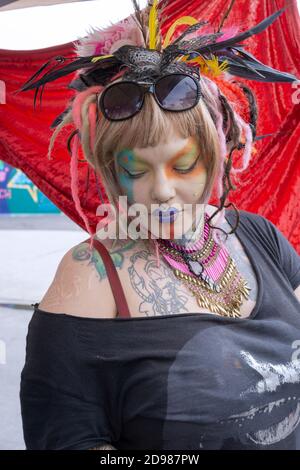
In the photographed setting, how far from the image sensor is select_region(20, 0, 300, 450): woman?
2.21ft

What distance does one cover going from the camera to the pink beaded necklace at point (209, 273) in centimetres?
79

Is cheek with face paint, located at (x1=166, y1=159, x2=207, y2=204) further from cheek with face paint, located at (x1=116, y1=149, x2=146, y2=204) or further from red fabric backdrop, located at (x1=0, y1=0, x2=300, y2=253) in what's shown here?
red fabric backdrop, located at (x1=0, y1=0, x2=300, y2=253)

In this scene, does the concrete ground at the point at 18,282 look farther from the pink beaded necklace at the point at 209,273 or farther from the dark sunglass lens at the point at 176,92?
the dark sunglass lens at the point at 176,92

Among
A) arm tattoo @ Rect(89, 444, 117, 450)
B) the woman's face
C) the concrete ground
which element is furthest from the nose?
the concrete ground

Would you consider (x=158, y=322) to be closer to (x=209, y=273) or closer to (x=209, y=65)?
(x=209, y=273)

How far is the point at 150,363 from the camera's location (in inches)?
26.7

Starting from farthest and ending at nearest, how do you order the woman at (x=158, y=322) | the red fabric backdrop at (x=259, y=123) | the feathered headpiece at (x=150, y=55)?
1. the red fabric backdrop at (x=259, y=123)
2. the feathered headpiece at (x=150, y=55)
3. the woman at (x=158, y=322)

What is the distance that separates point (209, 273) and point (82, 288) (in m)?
0.24

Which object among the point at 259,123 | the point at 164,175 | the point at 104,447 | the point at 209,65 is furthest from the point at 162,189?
the point at 259,123

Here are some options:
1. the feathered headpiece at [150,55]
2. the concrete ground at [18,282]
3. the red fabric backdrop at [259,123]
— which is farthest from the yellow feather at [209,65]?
the concrete ground at [18,282]

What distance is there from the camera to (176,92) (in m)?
0.72

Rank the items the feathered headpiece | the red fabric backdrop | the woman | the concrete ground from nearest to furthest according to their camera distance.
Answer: the woman → the feathered headpiece → the red fabric backdrop → the concrete ground
